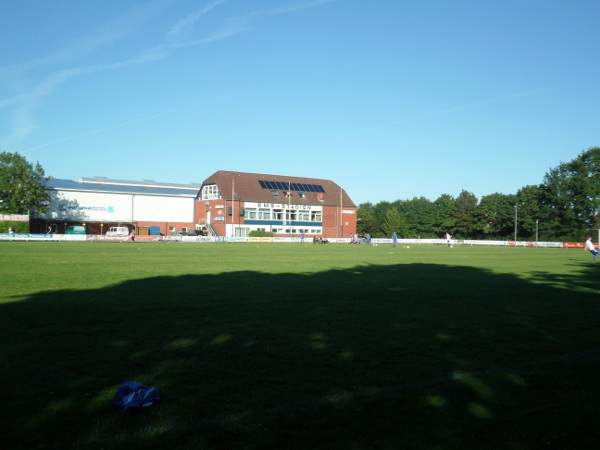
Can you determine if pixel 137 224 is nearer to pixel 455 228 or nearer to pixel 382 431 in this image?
pixel 455 228

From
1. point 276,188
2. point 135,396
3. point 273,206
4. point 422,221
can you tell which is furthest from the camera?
point 422,221

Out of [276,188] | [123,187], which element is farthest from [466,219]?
[123,187]

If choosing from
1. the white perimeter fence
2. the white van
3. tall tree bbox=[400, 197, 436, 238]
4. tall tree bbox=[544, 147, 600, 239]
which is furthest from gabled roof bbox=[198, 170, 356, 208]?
tall tree bbox=[544, 147, 600, 239]

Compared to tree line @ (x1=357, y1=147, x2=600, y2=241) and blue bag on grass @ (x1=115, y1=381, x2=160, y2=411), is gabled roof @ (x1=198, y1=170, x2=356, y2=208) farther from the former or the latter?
blue bag on grass @ (x1=115, y1=381, x2=160, y2=411)

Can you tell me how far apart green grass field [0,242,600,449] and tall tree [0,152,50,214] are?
7152cm

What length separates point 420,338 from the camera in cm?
899

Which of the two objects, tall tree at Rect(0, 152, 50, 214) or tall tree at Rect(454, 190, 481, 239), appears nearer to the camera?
tall tree at Rect(0, 152, 50, 214)

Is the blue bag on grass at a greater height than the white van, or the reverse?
the white van

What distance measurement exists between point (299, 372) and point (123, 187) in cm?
8970

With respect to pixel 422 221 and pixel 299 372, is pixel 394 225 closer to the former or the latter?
pixel 422 221

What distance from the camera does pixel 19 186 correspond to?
76062mm

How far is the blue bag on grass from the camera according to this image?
525 cm

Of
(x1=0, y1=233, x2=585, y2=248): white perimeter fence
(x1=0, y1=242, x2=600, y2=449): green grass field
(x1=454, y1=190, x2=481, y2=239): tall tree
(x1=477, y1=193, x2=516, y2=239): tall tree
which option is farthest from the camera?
(x1=454, y1=190, x2=481, y2=239): tall tree

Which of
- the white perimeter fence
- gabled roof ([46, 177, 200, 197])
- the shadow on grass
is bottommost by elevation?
the shadow on grass
